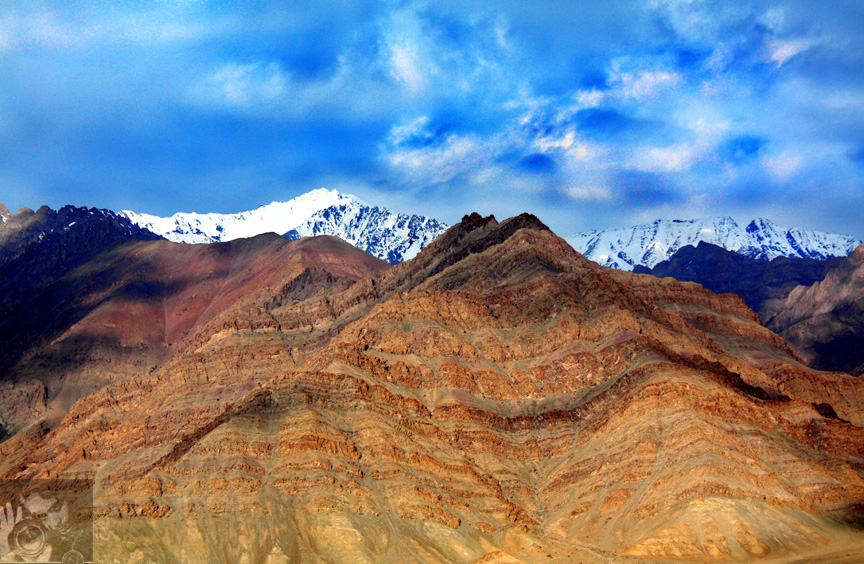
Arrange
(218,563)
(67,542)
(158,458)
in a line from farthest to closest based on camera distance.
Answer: (158,458) < (218,563) < (67,542)

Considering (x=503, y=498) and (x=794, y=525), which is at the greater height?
(x=503, y=498)

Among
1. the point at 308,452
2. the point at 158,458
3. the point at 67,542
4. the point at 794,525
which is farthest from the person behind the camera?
the point at 158,458

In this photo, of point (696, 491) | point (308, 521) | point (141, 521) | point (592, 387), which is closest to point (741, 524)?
point (696, 491)

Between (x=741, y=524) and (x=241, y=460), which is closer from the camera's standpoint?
(x=741, y=524)

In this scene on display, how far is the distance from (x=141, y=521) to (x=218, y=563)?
51.3ft

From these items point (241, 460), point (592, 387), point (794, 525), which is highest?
point (592, 387)

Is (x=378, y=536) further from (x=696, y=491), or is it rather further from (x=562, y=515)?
(x=696, y=491)

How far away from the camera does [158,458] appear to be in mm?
189125

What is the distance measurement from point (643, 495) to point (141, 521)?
8340 centimetres

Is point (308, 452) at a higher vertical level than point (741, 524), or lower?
higher

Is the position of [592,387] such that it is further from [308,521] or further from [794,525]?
[308,521]

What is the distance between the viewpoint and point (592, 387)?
197 meters

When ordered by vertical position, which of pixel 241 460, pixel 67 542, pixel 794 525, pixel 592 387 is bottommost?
pixel 794 525

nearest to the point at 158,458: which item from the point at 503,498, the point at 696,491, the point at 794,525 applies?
the point at 503,498
